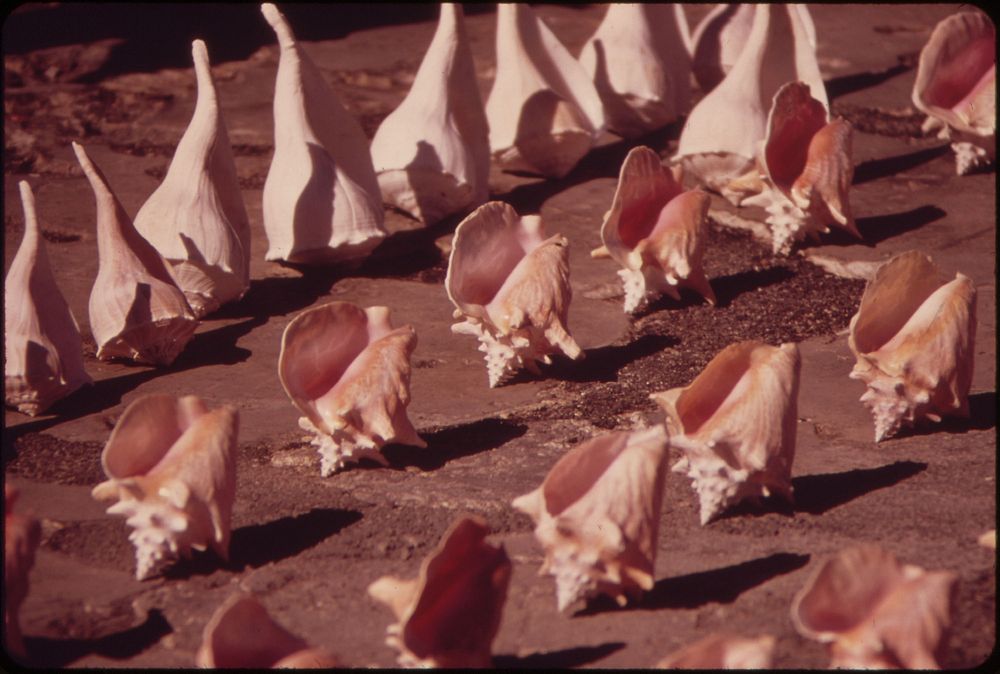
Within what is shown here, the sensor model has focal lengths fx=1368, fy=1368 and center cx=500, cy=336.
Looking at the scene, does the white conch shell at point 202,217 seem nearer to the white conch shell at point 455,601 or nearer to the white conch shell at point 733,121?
the white conch shell at point 733,121

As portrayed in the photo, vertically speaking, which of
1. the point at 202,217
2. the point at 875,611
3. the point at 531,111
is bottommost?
the point at 875,611

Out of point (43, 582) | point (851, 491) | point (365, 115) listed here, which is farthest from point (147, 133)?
point (851, 491)

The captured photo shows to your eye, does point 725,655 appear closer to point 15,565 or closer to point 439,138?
point 15,565

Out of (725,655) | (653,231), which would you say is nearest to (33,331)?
(653,231)

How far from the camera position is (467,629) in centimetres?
179

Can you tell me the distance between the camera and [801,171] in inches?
134

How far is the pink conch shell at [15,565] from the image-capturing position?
1794mm

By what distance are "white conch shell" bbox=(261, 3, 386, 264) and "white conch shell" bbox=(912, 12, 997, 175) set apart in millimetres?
Result: 1569

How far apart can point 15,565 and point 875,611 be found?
112 cm

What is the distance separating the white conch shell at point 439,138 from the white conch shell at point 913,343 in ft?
4.31

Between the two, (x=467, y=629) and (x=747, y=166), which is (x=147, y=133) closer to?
(x=747, y=166)

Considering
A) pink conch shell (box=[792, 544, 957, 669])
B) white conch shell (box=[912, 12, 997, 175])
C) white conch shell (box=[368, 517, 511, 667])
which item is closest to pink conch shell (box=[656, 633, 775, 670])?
pink conch shell (box=[792, 544, 957, 669])

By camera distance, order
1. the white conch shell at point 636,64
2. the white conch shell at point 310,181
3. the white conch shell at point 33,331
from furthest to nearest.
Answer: the white conch shell at point 636,64, the white conch shell at point 310,181, the white conch shell at point 33,331

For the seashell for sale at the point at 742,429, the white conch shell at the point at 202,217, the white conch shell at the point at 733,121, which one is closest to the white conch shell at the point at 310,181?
the white conch shell at the point at 202,217
